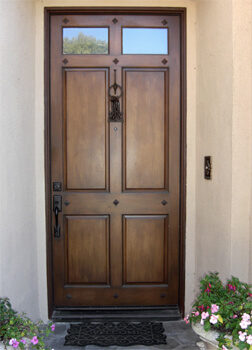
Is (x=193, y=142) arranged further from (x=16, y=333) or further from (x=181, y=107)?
(x=16, y=333)

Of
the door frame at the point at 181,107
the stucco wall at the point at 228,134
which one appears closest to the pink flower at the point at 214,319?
the stucco wall at the point at 228,134

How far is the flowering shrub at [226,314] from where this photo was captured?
1604 mm

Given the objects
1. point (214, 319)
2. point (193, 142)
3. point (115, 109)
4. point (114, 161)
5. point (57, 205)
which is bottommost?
point (214, 319)

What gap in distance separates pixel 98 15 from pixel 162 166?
131 cm

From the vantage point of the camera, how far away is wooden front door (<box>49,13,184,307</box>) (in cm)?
300

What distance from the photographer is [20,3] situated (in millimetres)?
2553

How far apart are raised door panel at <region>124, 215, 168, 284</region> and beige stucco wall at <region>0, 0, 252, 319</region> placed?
210mm

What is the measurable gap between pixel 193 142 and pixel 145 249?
3.13 ft

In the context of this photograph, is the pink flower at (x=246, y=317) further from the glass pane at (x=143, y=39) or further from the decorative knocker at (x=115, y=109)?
the glass pane at (x=143, y=39)

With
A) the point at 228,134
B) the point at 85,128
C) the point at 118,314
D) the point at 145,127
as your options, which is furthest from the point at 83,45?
the point at 118,314

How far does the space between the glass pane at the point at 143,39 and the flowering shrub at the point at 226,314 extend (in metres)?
1.93

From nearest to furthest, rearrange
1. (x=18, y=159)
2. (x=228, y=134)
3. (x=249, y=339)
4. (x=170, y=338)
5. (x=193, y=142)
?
(x=249, y=339) → (x=228, y=134) → (x=18, y=159) → (x=170, y=338) → (x=193, y=142)

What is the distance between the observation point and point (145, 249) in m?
3.08

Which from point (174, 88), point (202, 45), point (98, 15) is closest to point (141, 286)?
point (174, 88)
